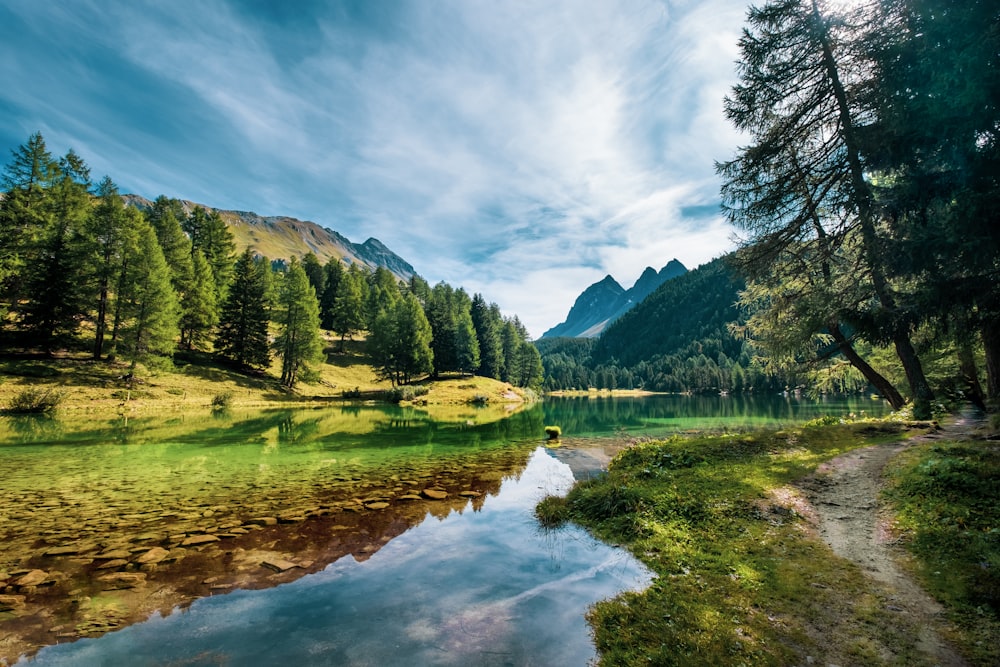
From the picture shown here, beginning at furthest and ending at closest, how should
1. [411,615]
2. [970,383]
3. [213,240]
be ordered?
1. [213,240]
2. [970,383]
3. [411,615]

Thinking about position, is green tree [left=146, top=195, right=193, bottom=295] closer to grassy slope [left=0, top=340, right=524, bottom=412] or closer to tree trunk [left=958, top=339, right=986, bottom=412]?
grassy slope [left=0, top=340, right=524, bottom=412]

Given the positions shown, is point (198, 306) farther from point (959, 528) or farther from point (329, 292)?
point (959, 528)

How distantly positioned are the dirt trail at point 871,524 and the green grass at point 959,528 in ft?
0.80

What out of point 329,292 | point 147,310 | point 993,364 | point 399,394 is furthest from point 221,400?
point 993,364

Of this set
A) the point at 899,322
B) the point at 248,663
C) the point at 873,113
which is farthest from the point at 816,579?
the point at 873,113

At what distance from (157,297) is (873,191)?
53.6 m

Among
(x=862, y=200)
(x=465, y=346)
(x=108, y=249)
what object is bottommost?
(x=862, y=200)

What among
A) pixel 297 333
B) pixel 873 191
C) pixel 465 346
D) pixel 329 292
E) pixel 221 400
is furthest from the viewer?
pixel 329 292

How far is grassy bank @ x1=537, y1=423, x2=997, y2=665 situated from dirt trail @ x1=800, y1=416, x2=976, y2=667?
22 cm

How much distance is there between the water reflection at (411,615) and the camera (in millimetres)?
5820

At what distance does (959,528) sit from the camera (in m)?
7.90

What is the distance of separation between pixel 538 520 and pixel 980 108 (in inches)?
548

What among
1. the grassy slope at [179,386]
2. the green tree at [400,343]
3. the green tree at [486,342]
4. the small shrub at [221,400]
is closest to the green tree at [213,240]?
the grassy slope at [179,386]

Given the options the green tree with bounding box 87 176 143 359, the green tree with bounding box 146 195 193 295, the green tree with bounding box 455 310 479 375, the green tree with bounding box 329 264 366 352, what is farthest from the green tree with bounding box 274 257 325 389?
the green tree with bounding box 455 310 479 375
